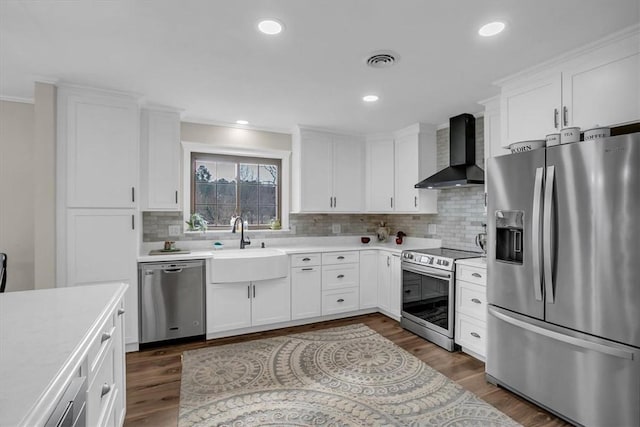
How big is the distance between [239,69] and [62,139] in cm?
173

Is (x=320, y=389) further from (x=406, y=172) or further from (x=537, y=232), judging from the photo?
(x=406, y=172)

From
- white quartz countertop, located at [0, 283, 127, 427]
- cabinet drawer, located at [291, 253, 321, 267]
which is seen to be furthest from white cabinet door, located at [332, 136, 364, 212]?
white quartz countertop, located at [0, 283, 127, 427]

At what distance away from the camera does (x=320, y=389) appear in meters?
2.43

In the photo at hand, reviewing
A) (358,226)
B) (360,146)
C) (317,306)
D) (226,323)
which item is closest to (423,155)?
(360,146)

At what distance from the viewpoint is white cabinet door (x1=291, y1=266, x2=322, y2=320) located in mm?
3793

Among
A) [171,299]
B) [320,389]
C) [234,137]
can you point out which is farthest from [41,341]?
[234,137]

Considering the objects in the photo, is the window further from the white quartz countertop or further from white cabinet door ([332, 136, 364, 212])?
the white quartz countertop

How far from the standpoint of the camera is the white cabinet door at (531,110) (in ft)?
7.69

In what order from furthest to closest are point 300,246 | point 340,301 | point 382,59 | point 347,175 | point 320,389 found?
point 347,175 → point 300,246 → point 340,301 → point 320,389 → point 382,59

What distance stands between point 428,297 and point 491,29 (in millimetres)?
2460

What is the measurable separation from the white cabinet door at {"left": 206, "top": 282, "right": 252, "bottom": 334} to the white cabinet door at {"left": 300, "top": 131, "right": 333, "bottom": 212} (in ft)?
4.32

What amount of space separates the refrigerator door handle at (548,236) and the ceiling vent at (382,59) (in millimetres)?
1282

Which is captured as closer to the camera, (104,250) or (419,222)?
(104,250)

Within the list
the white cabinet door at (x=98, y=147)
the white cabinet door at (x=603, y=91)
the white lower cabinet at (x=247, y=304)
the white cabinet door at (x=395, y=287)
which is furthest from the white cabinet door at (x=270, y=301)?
the white cabinet door at (x=603, y=91)
